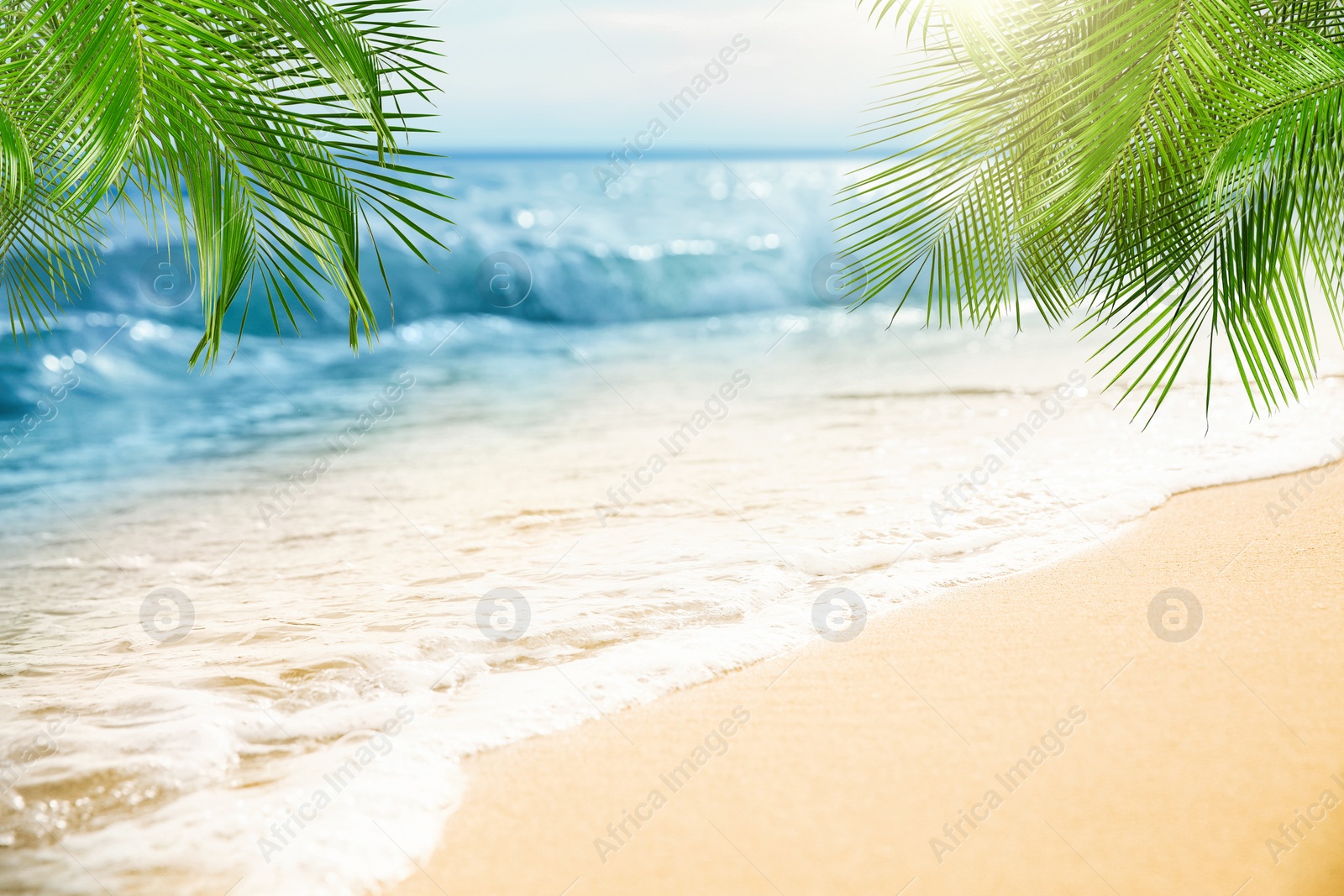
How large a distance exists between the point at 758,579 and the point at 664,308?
41.8ft

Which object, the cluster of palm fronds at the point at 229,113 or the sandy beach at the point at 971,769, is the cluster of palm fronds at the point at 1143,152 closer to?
the sandy beach at the point at 971,769

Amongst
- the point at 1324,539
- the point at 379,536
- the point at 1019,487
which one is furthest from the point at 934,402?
the point at 379,536

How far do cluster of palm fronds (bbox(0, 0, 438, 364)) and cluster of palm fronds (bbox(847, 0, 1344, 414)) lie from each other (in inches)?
56.4

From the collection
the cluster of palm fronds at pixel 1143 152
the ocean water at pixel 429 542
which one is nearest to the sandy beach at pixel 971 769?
the ocean water at pixel 429 542

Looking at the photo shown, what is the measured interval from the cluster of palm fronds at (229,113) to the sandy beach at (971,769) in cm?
121

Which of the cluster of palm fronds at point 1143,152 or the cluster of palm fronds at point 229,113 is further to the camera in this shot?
the cluster of palm fronds at point 1143,152

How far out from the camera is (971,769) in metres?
2.24

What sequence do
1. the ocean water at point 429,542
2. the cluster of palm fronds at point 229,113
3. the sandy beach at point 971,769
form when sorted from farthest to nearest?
the ocean water at point 429,542 → the cluster of palm fronds at point 229,113 → the sandy beach at point 971,769

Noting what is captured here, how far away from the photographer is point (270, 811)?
2252 millimetres

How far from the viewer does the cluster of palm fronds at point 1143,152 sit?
2.43 metres

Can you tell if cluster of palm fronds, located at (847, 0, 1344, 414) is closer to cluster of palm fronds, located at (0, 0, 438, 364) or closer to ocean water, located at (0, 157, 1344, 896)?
ocean water, located at (0, 157, 1344, 896)

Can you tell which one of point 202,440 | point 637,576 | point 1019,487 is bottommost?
point 202,440

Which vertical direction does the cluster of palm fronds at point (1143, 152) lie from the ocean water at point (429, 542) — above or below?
above

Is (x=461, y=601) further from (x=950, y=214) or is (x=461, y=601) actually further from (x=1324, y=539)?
(x=1324, y=539)
